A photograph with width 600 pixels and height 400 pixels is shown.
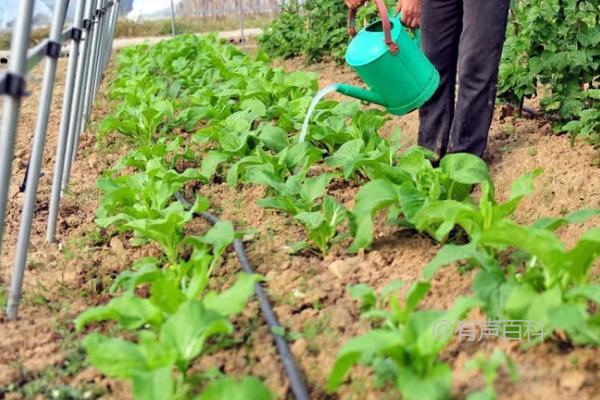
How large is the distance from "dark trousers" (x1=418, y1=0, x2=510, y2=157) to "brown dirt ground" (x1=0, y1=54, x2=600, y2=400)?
0.98ft

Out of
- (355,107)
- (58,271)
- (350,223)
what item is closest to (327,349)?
(350,223)

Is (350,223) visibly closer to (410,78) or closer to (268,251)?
(268,251)

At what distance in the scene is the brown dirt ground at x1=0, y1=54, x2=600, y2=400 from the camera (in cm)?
221

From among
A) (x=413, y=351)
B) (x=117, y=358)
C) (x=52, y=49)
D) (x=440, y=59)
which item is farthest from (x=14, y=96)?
(x=440, y=59)

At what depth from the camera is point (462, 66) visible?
3.85 meters

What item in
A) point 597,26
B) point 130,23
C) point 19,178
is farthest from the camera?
point 130,23

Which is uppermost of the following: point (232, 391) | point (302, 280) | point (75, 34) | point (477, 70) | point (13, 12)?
point (13, 12)

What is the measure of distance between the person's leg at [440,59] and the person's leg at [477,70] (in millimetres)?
110

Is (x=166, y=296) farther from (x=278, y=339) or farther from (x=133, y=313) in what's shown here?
(x=278, y=339)

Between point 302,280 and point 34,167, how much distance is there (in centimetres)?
107

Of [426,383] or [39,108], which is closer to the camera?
[426,383]

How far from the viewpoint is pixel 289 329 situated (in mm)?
2602

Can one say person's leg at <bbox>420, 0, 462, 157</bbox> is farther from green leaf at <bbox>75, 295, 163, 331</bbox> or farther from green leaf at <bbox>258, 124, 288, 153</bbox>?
green leaf at <bbox>75, 295, 163, 331</bbox>

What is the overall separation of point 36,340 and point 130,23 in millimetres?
17609
